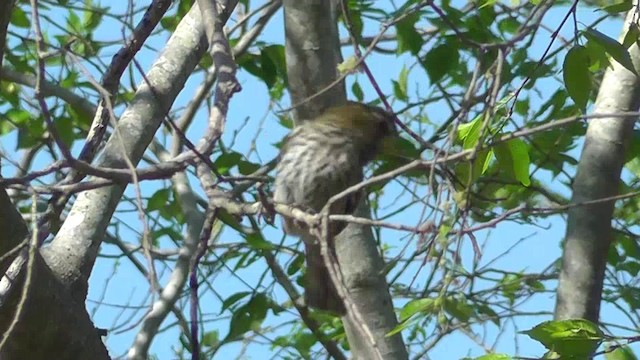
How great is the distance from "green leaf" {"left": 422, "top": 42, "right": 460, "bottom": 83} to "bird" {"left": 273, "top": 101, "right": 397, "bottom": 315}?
0.29 m

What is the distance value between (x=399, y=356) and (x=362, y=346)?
12 cm

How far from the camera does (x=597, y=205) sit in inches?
136

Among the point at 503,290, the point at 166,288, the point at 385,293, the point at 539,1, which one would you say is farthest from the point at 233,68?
the point at 503,290

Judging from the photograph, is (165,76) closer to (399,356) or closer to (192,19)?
(192,19)

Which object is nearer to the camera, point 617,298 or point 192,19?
point 192,19

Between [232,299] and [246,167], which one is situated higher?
[246,167]

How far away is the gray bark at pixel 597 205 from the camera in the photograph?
3.44 m

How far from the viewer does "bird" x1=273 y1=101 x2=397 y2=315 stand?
12.6ft

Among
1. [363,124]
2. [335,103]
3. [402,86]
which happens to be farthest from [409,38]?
[402,86]

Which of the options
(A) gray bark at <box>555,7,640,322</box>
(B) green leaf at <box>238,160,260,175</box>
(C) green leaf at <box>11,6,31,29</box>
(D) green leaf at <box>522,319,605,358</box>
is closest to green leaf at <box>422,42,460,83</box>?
(A) gray bark at <box>555,7,640,322</box>

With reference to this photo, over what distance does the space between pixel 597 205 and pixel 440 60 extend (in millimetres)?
667

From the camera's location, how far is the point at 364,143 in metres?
4.00

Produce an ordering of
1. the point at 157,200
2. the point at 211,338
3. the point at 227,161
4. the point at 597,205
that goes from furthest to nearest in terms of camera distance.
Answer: the point at 211,338, the point at 157,200, the point at 227,161, the point at 597,205

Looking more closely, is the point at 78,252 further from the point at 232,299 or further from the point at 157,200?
the point at 157,200
